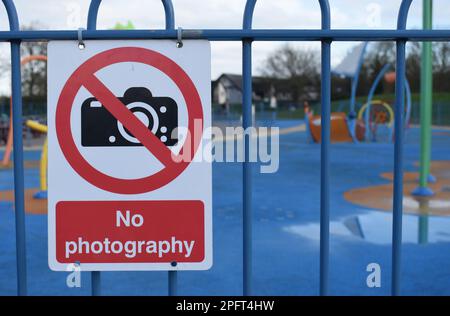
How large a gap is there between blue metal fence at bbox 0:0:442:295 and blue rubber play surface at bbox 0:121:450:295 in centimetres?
220

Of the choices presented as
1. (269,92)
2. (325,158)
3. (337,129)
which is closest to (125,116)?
(325,158)

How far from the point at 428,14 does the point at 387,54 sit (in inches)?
1227

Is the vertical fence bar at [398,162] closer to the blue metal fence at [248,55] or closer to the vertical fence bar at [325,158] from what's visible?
the blue metal fence at [248,55]

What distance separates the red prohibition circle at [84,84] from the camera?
4.75 feet

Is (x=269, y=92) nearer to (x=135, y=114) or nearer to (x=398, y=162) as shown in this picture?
(x=398, y=162)

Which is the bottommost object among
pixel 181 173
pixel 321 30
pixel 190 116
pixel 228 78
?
pixel 181 173

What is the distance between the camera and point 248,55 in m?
1.49

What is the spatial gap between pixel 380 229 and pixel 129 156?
4512 millimetres

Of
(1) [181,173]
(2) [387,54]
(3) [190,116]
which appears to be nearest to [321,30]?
(3) [190,116]

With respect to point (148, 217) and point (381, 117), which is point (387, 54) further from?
point (148, 217)

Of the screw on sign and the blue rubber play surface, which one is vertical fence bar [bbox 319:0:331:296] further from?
the blue rubber play surface

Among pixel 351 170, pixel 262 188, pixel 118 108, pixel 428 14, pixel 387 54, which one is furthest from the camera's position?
pixel 387 54

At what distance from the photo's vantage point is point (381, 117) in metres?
19.1

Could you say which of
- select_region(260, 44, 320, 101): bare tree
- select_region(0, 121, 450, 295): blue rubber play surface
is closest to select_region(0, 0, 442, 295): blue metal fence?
select_region(0, 121, 450, 295): blue rubber play surface
